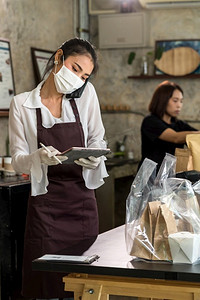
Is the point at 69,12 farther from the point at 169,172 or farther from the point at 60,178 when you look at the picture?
the point at 169,172

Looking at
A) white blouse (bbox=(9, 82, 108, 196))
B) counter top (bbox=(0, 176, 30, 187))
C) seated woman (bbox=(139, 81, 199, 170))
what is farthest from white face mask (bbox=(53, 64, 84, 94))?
seated woman (bbox=(139, 81, 199, 170))

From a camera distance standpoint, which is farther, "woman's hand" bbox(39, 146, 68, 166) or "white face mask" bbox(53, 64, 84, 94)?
"white face mask" bbox(53, 64, 84, 94)

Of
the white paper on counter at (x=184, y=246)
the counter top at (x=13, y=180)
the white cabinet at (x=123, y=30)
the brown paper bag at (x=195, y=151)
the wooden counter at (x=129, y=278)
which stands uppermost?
the white cabinet at (x=123, y=30)

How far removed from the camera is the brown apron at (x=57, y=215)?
3146mm

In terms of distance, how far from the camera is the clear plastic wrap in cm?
214

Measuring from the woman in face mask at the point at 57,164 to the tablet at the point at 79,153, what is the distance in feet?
0.33

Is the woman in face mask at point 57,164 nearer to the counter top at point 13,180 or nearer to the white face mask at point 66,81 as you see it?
the white face mask at point 66,81

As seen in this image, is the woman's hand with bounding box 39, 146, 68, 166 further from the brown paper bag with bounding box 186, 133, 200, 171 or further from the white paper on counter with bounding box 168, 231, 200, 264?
the white paper on counter with bounding box 168, 231, 200, 264

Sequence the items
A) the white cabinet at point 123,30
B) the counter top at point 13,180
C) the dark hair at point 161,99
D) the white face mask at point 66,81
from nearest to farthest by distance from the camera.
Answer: the white face mask at point 66,81, the counter top at point 13,180, the dark hair at point 161,99, the white cabinet at point 123,30

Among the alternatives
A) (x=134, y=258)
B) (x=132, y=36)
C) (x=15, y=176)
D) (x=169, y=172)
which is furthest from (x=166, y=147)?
(x=134, y=258)

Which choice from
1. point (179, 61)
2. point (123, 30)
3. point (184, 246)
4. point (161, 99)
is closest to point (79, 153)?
point (184, 246)

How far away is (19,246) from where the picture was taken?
13.9 ft

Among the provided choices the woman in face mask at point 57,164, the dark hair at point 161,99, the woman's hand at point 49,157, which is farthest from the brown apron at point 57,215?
the dark hair at point 161,99

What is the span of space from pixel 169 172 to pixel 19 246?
2.03 meters
